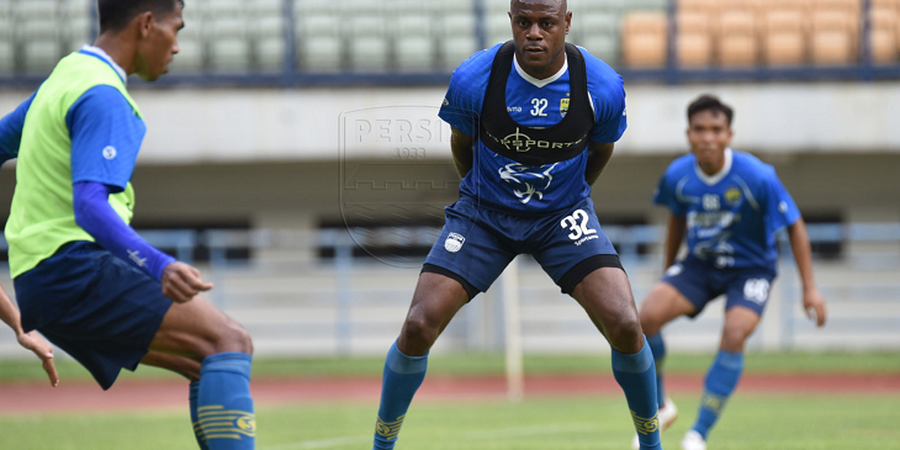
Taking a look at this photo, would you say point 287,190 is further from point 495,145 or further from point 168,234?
point 495,145

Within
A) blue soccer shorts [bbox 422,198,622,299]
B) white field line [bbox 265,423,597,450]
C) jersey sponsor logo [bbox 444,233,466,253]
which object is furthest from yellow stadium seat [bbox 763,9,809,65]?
A: jersey sponsor logo [bbox 444,233,466,253]

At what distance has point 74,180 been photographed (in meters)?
3.30

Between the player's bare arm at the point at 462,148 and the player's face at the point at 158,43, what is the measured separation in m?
1.56

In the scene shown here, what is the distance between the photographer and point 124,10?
3.68 metres

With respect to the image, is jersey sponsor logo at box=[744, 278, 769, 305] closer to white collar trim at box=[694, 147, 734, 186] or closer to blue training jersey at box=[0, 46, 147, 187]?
white collar trim at box=[694, 147, 734, 186]

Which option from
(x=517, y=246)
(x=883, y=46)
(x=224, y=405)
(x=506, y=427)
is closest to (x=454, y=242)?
(x=517, y=246)

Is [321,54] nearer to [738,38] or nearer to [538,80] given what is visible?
[738,38]

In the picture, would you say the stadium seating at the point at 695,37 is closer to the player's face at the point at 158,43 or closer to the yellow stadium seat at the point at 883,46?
the yellow stadium seat at the point at 883,46

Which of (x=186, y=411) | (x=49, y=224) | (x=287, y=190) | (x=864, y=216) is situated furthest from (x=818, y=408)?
(x=287, y=190)

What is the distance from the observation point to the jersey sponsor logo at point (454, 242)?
469 cm

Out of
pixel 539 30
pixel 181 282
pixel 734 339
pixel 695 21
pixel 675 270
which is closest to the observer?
pixel 181 282

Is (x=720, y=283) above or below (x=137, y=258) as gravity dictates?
below

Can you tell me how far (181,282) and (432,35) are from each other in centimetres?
1503

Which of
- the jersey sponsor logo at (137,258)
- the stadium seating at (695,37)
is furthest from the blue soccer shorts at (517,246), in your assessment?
the stadium seating at (695,37)
